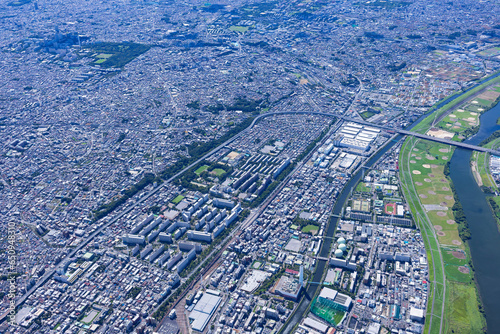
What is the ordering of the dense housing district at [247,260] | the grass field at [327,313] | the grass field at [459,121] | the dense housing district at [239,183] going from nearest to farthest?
the grass field at [327,313], the dense housing district at [247,260], the dense housing district at [239,183], the grass field at [459,121]

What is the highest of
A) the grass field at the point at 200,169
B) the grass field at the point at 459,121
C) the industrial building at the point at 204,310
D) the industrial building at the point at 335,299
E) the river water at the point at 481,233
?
the grass field at the point at 459,121

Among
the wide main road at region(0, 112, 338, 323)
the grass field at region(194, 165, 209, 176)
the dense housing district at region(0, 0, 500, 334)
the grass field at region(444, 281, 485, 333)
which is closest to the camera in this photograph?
the grass field at region(444, 281, 485, 333)

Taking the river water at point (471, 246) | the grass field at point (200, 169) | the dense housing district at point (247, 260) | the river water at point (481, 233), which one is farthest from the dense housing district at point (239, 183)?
the river water at point (481, 233)

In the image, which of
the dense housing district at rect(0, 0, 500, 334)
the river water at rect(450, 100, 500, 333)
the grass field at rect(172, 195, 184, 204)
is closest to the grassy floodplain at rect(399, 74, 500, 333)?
the dense housing district at rect(0, 0, 500, 334)

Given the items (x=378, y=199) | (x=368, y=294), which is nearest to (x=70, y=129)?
(x=378, y=199)

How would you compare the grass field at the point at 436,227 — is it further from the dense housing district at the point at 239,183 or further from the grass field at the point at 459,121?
the grass field at the point at 459,121

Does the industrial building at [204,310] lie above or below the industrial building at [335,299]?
below

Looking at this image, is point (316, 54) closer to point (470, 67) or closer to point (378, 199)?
point (470, 67)

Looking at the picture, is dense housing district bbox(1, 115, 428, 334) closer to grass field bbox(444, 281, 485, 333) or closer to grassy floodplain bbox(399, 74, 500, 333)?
grassy floodplain bbox(399, 74, 500, 333)
